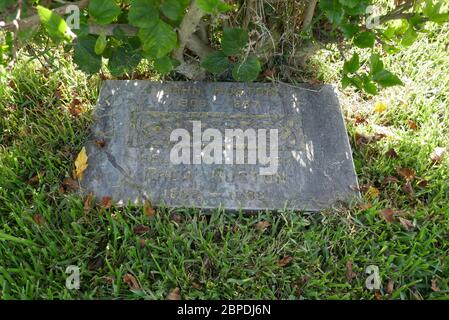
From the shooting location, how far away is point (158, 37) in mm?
1594

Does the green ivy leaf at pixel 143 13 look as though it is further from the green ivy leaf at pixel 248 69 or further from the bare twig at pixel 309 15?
the bare twig at pixel 309 15

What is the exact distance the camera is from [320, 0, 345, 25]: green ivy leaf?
1691 mm

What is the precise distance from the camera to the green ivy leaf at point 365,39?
6.02ft

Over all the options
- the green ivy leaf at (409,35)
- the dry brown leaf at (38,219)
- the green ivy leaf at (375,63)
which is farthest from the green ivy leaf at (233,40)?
the dry brown leaf at (38,219)

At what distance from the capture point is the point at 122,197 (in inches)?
74.6

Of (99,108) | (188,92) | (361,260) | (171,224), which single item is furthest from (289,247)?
(99,108)

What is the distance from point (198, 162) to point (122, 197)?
1.27ft

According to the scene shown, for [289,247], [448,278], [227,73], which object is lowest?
Result: [448,278]

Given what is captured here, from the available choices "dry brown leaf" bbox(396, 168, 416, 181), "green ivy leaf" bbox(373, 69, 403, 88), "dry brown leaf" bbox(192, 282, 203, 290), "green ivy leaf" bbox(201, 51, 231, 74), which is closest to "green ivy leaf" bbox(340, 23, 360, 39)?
"green ivy leaf" bbox(373, 69, 403, 88)

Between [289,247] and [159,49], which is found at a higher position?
[159,49]

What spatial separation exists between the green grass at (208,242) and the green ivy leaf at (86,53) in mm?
458

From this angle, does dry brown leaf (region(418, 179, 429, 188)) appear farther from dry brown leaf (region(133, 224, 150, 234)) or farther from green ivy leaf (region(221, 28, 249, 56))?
dry brown leaf (region(133, 224, 150, 234))

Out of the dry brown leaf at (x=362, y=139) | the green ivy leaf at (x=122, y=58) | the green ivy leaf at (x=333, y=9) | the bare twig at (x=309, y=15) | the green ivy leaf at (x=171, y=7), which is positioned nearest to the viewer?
the green ivy leaf at (x=171, y=7)
